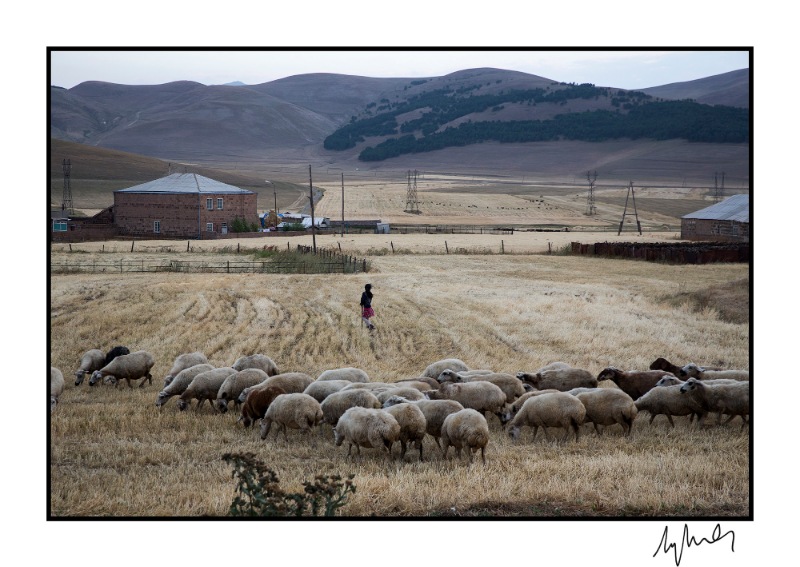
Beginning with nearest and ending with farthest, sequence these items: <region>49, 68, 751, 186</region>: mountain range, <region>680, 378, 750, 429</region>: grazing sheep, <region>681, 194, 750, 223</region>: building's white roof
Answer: <region>680, 378, 750, 429</region>: grazing sheep
<region>49, 68, 751, 186</region>: mountain range
<region>681, 194, 750, 223</region>: building's white roof

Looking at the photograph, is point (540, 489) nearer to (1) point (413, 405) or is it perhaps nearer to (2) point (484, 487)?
(2) point (484, 487)

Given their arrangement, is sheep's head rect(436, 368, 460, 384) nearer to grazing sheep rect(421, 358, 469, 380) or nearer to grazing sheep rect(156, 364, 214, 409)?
grazing sheep rect(421, 358, 469, 380)

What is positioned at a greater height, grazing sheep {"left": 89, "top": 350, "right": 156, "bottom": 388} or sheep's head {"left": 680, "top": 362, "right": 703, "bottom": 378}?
sheep's head {"left": 680, "top": 362, "right": 703, "bottom": 378}

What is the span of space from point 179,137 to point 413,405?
129115 mm

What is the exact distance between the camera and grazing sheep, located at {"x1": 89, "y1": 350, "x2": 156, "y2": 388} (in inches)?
617

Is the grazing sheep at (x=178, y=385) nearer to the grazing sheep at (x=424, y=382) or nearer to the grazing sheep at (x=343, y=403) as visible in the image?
the grazing sheep at (x=343, y=403)

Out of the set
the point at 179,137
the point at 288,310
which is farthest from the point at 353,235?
the point at 179,137

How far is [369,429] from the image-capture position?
10688mm

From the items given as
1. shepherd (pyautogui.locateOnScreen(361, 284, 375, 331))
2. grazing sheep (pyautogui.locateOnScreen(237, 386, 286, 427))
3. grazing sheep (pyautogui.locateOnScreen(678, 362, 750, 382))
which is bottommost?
grazing sheep (pyautogui.locateOnScreen(237, 386, 286, 427))

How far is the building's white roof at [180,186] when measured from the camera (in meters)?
56.5

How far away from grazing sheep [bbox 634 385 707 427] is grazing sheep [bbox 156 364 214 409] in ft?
25.4

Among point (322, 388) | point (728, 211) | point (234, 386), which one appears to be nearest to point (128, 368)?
point (234, 386)

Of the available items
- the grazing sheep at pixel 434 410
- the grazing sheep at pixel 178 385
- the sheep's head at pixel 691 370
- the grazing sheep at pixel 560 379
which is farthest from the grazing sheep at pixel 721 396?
the grazing sheep at pixel 178 385

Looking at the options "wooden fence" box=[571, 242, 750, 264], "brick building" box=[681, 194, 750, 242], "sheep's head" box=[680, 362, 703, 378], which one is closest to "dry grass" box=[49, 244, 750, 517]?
"sheep's head" box=[680, 362, 703, 378]
